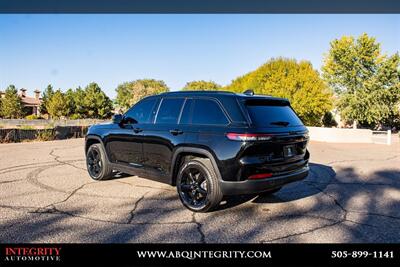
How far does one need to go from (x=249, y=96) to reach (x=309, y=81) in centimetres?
2885

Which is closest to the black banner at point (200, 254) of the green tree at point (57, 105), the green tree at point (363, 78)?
the green tree at point (363, 78)

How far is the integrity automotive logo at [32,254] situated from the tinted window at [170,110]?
238cm

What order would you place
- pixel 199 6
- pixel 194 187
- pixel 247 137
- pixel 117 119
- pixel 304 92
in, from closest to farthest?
Answer: pixel 247 137
pixel 194 187
pixel 117 119
pixel 199 6
pixel 304 92

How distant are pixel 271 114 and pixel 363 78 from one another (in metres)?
34.4

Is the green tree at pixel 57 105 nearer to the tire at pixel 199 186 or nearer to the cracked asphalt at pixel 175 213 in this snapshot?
the cracked asphalt at pixel 175 213

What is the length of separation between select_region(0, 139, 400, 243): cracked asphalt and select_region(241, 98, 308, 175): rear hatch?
802 mm

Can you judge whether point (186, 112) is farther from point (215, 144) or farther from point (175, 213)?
point (175, 213)

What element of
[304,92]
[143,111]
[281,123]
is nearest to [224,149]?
[281,123]

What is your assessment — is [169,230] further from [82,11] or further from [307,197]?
[82,11]

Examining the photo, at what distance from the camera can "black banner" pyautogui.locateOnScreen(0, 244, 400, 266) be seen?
9.48 ft

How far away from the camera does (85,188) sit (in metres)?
5.49

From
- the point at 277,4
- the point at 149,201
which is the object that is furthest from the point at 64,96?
the point at 149,201

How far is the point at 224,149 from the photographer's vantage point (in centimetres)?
376

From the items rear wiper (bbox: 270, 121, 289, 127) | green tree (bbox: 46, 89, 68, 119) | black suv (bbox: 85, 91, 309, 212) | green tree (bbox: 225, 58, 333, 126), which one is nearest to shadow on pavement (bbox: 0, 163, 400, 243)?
black suv (bbox: 85, 91, 309, 212)
